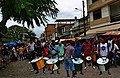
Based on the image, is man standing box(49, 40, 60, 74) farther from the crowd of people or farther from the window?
the window

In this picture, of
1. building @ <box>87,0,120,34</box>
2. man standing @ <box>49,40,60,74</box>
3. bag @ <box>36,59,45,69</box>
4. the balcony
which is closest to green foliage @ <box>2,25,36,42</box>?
man standing @ <box>49,40,60,74</box>

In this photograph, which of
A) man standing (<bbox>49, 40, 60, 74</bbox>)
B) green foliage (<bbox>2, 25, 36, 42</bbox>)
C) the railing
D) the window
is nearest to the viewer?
A: man standing (<bbox>49, 40, 60, 74</bbox>)

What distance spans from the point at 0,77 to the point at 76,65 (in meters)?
4.21

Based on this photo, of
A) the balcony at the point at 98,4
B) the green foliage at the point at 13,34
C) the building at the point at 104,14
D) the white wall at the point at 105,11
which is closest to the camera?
the green foliage at the point at 13,34

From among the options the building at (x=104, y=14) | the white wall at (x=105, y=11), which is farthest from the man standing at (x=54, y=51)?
the white wall at (x=105, y=11)

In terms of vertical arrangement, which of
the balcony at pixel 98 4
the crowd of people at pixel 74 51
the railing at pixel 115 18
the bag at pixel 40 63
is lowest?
the bag at pixel 40 63

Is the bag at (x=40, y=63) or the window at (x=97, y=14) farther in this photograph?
the window at (x=97, y=14)

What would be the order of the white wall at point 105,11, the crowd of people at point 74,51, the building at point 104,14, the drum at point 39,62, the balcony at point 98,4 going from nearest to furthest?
the crowd of people at point 74,51, the drum at point 39,62, the building at point 104,14, the balcony at point 98,4, the white wall at point 105,11

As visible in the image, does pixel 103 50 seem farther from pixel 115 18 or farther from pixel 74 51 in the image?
pixel 115 18

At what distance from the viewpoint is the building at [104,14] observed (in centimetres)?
3278

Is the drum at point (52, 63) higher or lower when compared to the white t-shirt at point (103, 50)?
lower

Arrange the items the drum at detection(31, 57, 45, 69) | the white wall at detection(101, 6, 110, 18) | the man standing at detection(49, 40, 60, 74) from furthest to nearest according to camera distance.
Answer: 1. the white wall at detection(101, 6, 110, 18)
2. the man standing at detection(49, 40, 60, 74)
3. the drum at detection(31, 57, 45, 69)

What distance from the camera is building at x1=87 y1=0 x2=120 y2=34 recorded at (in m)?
32.8

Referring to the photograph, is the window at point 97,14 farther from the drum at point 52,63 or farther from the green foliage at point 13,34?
the drum at point 52,63
